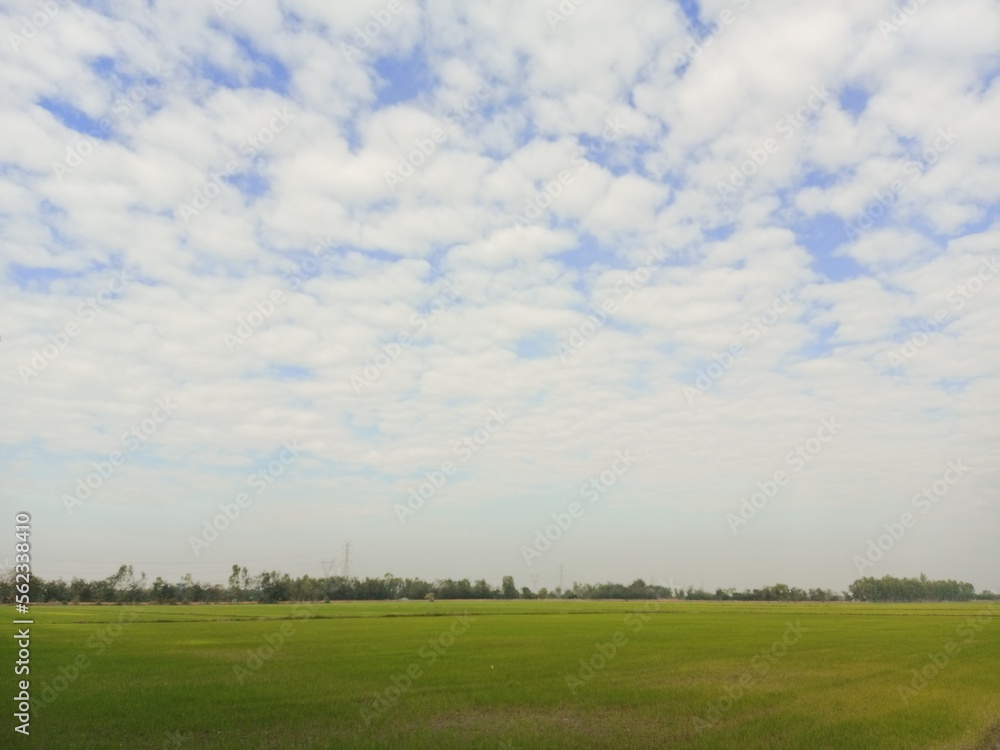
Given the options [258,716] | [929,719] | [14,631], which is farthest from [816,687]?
[14,631]

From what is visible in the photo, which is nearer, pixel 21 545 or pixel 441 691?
pixel 21 545

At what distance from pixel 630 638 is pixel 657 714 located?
29843mm

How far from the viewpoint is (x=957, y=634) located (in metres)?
53.4

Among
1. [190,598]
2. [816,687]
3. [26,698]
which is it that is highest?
[26,698]

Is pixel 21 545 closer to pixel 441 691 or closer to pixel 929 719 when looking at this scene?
pixel 441 691

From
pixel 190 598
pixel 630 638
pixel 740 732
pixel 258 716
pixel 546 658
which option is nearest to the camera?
pixel 740 732

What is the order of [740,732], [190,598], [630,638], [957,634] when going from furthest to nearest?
1. [190,598]
2. [957,634]
3. [630,638]
4. [740,732]

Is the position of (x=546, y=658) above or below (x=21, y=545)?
below

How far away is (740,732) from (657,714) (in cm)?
266

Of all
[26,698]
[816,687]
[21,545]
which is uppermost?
[21,545]

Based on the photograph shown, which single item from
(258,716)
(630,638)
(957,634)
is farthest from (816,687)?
(957,634)

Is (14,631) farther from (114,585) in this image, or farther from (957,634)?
(114,585)

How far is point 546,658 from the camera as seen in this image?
1293 inches

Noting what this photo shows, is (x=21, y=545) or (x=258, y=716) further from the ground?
(x=21, y=545)
